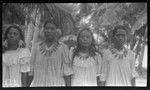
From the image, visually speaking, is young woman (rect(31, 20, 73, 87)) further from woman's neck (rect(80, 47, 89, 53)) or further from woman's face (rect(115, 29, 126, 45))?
woman's face (rect(115, 29, 126, 45))

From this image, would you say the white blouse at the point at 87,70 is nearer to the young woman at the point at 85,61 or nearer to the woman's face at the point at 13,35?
the young woman at the point at 85,61

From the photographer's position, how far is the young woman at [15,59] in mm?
7133

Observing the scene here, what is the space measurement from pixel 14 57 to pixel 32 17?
2.54ft

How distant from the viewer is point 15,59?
7.20 meters

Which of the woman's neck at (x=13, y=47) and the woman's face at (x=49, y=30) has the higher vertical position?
the woman's face at (x=49, y=30)

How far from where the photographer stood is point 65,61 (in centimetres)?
720

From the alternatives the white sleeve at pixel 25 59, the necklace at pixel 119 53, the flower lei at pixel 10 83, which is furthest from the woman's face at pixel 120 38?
the flower lei at pixel 10 83

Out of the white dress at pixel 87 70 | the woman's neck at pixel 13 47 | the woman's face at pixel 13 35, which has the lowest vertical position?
the white dress at pixel 87 70

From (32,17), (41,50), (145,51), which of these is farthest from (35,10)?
(145,51)

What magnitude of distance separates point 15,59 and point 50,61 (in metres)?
0.62

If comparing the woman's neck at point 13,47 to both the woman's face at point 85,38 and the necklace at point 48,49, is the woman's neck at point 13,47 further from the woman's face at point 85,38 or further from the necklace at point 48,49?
the woman's face at point 85,38

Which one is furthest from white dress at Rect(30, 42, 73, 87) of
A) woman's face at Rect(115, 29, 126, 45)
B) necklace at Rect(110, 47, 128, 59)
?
woman's face at Rect(115, 29, 126, 45)

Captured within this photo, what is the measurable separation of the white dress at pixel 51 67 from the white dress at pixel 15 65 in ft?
0.46

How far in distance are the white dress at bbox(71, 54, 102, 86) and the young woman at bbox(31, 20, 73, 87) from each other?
0.41ft
